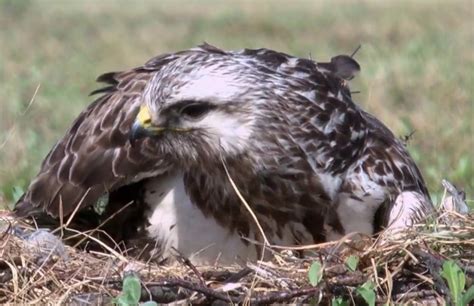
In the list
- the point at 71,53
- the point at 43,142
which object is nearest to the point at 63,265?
the point at 43,142

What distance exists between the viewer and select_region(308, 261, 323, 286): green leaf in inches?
187

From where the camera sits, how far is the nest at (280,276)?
15.6 ft

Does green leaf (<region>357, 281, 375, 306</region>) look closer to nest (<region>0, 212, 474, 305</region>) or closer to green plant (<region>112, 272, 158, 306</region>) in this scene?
nest (<region>0, 212, 474, 305</region>)

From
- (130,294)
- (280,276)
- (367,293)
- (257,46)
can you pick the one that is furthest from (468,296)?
(257,46)

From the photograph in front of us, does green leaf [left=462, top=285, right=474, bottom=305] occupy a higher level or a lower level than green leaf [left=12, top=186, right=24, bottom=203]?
higher

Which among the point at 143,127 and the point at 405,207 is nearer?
the point at 143,127

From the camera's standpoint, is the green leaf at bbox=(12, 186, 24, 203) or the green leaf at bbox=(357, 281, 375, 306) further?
the green leaf at bbox=(12, 186, 24, 203)

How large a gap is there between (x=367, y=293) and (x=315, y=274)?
204 millimetres

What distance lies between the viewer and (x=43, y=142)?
961cm

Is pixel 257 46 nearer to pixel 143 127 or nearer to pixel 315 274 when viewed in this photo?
pixel 143 127

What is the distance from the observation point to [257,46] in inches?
597

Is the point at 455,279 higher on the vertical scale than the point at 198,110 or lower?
lower

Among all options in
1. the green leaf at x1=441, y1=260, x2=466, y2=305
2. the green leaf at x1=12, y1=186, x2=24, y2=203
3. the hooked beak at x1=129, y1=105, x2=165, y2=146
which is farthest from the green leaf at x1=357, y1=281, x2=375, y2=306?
the green leaf at x1=12, y1=186, x2=24, y2=203

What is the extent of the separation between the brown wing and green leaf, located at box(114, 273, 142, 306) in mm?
1134
